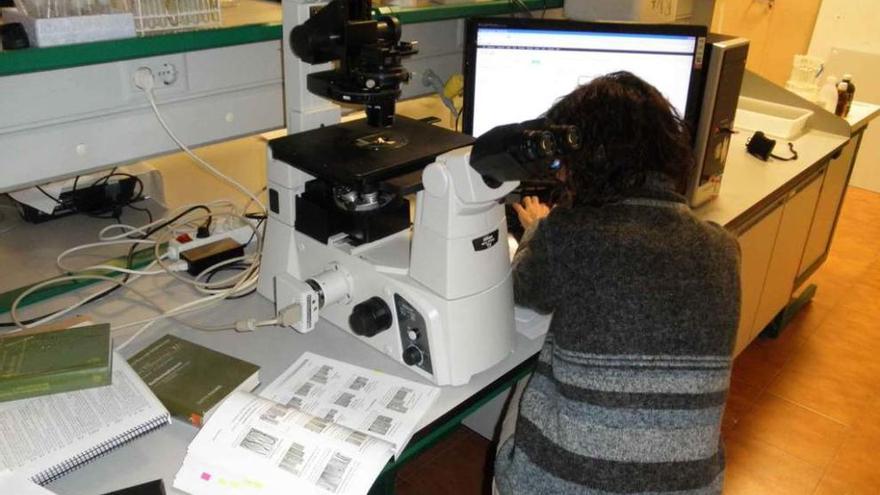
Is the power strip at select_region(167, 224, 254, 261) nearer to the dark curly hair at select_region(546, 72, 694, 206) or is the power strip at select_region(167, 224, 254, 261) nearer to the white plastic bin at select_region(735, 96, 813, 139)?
the dark curly hair at select_region(546, 72, 694, 206)

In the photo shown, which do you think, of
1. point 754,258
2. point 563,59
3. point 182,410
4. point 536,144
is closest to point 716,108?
point 563,59

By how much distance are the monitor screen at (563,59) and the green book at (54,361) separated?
3.24ft

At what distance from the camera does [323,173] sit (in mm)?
1046

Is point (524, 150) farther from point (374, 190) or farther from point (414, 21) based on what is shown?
point (414, 21)

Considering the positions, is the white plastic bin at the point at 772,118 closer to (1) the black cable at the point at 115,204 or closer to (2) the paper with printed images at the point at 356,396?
(2) the paper with printed images at the point at 356,396

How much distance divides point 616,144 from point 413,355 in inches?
18.2

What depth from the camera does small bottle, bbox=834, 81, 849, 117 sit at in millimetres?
2348

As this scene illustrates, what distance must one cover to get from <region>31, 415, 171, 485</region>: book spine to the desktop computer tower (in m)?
1.18

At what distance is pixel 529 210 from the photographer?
1.41m

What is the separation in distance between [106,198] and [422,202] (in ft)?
3.11

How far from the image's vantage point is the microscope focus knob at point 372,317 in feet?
3.56

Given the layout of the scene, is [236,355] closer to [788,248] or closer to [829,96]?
[788,248]

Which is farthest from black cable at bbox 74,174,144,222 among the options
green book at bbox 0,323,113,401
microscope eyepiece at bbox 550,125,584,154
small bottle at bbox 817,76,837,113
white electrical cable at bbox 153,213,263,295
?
small bottle at bbox 817,76,837,113

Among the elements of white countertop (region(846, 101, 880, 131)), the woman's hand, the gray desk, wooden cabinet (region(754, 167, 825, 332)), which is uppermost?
white countertop (region(846, 101, 880, 131))
